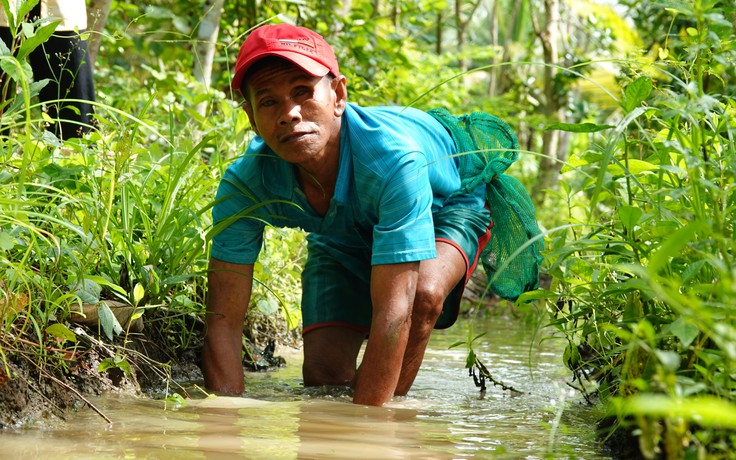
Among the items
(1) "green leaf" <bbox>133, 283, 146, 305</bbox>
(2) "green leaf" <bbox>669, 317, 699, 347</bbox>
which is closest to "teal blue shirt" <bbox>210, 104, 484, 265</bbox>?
(1) "green leaf" <bbox>133, 283, 146, 305</bbox>

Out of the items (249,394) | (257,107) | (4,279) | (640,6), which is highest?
(640,6)

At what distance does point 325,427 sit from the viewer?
240cm

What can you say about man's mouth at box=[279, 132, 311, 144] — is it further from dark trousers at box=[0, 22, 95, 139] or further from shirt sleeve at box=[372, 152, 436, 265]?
dark trousers at box=[0, 22, 95, 139]

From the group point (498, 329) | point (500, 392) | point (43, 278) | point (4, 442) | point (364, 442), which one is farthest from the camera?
point (498, 329)

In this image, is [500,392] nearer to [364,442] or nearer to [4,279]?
[364,442]

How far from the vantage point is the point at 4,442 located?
204cm

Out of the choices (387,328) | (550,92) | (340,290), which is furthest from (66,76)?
(550,92)

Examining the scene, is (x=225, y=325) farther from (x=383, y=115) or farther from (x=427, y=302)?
(x=383, y=115)

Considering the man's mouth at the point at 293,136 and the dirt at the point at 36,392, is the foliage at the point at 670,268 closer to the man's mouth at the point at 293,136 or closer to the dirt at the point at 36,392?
the man's mouth at the point at 293,136

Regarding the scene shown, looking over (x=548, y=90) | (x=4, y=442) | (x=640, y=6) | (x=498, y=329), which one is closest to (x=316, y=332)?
(x=4, y=442)

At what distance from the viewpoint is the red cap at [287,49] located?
268cm

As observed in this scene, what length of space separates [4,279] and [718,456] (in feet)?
5.79

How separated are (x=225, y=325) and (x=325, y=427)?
749 mm

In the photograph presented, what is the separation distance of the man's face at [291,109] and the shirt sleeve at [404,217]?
10.6 inches
